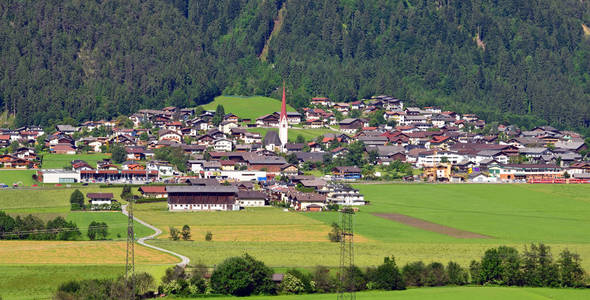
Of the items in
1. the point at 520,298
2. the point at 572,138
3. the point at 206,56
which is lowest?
the point at 520,298

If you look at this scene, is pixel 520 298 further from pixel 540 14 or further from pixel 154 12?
pixel 540 14

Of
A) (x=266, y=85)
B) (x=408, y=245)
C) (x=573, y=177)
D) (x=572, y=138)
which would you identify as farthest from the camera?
(x=266, y=85)

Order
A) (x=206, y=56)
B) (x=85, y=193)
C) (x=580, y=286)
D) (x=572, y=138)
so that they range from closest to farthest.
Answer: (x=580, y=286)
(x=85, y=193)
(x=572, y=138)
(x=206, y=56)

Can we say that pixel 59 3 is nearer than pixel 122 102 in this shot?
No

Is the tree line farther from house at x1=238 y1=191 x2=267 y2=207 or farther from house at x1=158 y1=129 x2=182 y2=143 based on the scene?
house at x1=158 y1=129 x2=182 y2=143

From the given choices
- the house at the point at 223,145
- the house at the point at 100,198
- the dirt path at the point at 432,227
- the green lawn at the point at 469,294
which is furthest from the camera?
the house at the point at 223,145

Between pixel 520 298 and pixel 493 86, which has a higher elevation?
pixel 493 86

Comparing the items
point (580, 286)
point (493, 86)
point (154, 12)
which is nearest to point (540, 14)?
point (493, 86)

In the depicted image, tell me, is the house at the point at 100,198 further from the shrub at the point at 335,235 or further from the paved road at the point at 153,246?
the shrub at the point at 335,235

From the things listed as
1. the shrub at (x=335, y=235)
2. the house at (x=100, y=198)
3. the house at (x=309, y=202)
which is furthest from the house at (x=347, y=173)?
the shrub at (x=335, y=235)
